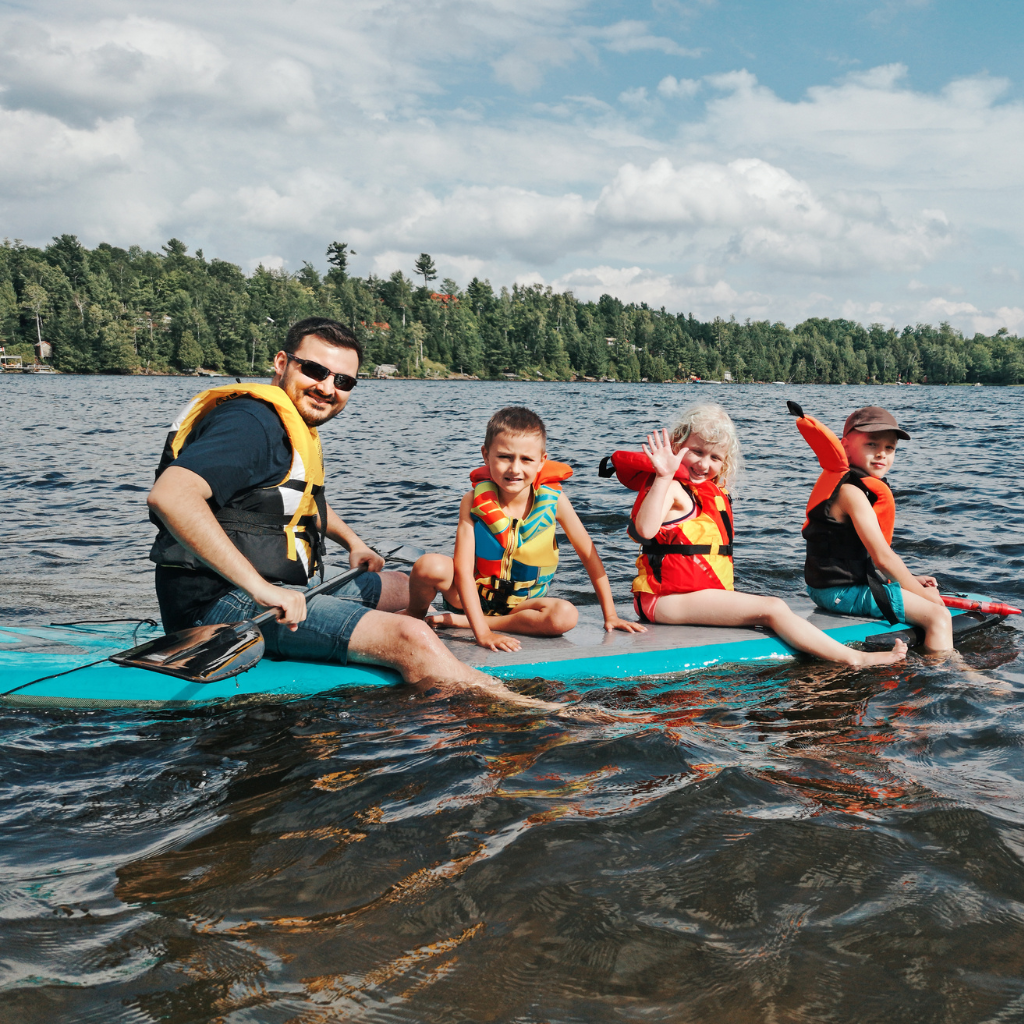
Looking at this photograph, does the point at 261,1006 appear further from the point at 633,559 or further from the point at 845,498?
the point at 633,559

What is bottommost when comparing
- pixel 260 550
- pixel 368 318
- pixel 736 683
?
pixel 736 683

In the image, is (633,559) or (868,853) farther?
(633,559)

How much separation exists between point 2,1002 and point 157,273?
110 meters

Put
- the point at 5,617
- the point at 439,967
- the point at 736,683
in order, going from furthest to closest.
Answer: the point at 5,617 < the point at 736,683 < the point at 439,967

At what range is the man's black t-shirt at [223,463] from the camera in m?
3.18

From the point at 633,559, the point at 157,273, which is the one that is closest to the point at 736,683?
the point at 633,559

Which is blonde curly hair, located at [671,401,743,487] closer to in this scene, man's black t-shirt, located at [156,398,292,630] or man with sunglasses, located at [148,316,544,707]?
man with sunglasses, located at [148,316,544,707]

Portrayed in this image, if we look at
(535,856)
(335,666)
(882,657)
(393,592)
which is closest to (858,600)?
(882,657)

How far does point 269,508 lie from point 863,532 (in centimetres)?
313

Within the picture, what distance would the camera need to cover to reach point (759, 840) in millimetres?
2455

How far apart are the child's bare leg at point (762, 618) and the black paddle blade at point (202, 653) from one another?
2228mm

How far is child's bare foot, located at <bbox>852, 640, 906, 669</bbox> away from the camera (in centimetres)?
429

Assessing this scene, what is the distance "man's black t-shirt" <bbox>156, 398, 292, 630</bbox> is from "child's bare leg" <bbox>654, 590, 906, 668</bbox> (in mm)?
2224

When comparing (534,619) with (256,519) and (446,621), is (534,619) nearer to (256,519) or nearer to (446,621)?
(446,621)
